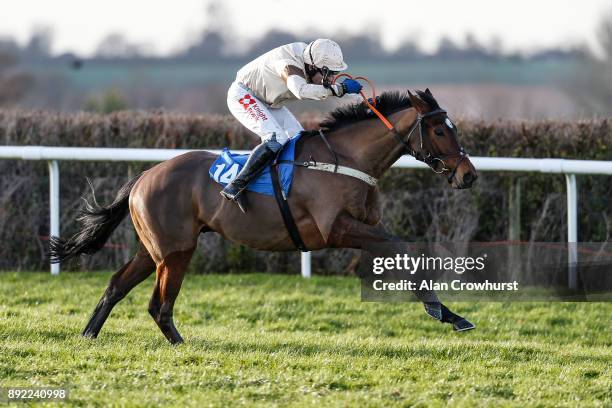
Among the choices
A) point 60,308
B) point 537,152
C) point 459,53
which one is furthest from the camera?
point 459,53

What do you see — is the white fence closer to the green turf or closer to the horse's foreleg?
the green turf

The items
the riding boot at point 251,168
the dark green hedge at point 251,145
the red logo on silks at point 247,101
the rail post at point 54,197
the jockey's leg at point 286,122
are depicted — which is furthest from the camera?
the dark green hedge at point 251,145

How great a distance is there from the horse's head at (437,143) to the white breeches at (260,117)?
869 millimetres

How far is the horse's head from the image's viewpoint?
6.17 meters

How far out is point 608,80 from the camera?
1151 inches

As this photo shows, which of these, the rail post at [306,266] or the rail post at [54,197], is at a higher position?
the rail post at [54,197]

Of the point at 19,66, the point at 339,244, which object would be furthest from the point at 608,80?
the point at 339,244

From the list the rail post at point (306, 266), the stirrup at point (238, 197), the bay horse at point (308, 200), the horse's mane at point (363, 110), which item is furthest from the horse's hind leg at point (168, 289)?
the rail post at point (306, 266)

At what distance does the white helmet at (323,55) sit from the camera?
6.37 meters

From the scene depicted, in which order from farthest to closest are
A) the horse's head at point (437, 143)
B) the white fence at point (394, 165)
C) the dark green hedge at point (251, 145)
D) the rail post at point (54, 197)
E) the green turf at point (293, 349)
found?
the dark green hedge at point (251, 145) → the rail post at point (54, 197) → the white fence at point (394, 165) → the horse's head at point (437, 143) → the green turf at point (293, 349)

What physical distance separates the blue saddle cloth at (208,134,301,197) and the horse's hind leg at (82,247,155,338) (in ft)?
2.62

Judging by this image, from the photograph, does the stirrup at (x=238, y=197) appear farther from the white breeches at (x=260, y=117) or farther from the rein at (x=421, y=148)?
the rein at (x=421, y=148)

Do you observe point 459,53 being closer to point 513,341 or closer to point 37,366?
point 513,341

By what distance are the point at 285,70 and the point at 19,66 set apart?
83.5ft
